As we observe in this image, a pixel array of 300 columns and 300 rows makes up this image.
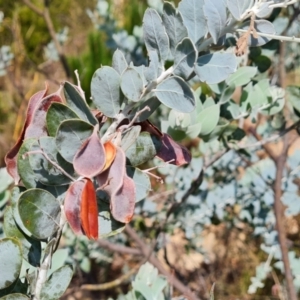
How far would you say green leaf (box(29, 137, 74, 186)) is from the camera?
0.40 m

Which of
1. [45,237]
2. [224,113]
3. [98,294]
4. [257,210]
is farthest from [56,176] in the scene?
[98,294]

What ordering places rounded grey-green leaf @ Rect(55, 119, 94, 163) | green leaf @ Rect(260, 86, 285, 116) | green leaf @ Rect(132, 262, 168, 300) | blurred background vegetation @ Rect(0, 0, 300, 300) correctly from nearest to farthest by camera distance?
rounded grey-green leaf @ Rect(55, 119, 94, 163) → green leaf @ Rect(132, 262, 168, 300) → green leaf @ Rect(260, 86, 285, 116) → blurred background vegetation @ Rect(0, 0, 300, 300)

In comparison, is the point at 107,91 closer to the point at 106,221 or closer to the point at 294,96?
the point at 106,221

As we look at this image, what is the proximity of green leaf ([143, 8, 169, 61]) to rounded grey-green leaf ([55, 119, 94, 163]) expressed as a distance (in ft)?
0.38

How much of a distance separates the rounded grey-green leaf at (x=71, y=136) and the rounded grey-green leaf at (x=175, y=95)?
0.08m

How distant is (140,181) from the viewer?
0.43 meters

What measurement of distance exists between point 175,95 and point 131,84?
0.14ft

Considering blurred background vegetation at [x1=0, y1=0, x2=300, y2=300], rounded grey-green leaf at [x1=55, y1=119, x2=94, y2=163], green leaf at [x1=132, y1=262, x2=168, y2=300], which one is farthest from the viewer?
blurred background vegetation at [x1=0, y1=0, x2=300, y2=300]

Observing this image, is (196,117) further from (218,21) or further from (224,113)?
(218,21)

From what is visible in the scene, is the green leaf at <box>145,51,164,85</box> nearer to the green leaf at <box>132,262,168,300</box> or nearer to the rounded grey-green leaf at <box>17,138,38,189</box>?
the rounded grey-green leaf at <box>17,138,38,189</box>

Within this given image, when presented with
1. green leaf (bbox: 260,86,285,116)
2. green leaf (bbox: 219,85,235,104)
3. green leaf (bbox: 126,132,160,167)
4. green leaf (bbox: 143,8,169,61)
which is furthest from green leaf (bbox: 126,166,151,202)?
green leaf (bbox: 260,86,285,116)

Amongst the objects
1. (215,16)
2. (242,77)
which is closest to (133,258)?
(242,77)

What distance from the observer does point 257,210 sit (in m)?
1.06

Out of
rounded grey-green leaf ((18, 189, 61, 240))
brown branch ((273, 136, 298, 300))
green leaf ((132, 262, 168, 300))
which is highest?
rounded grey-green leaf ((18, 189, 61, 240))
